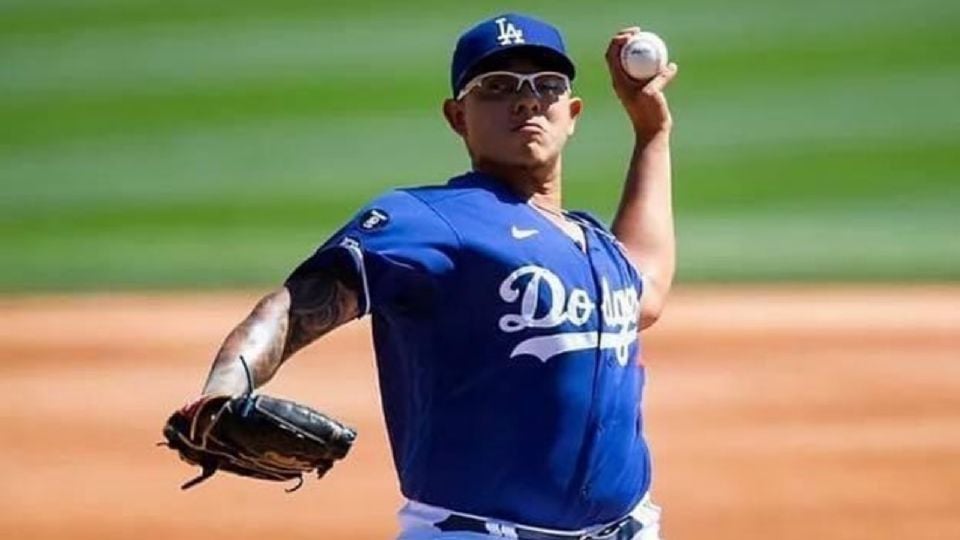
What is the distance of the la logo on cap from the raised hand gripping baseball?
1.71 feet

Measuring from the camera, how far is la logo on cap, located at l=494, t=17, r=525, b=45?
3.46 m

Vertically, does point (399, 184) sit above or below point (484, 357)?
above

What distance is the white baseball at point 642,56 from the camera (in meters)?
3.96

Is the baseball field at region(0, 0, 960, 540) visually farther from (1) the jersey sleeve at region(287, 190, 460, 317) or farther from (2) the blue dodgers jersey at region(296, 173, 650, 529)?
(1) the jersey sleeve at region(287, 190, 460, 317)

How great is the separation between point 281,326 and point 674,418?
4159 millimetres

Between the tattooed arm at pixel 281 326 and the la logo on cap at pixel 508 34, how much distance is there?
54 cm

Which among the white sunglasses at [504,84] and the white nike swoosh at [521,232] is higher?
the white sunglasses at [504,84]

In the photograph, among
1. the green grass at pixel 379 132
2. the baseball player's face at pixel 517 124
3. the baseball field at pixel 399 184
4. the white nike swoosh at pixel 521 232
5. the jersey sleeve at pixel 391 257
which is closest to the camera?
the jersey sleeve at pixel 391 257

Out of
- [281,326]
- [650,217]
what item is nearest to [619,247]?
[650,217]

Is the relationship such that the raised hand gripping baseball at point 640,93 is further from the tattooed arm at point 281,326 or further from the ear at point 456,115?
the tattooed arm at point 281,326

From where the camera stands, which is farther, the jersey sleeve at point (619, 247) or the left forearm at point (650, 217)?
the left forearm at point (650, 217)

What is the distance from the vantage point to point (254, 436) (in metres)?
2.92

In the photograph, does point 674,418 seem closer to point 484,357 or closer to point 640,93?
point 640,93

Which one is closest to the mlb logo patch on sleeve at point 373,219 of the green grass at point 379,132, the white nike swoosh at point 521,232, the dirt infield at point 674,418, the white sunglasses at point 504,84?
the white nike swoosh at point 521,232
